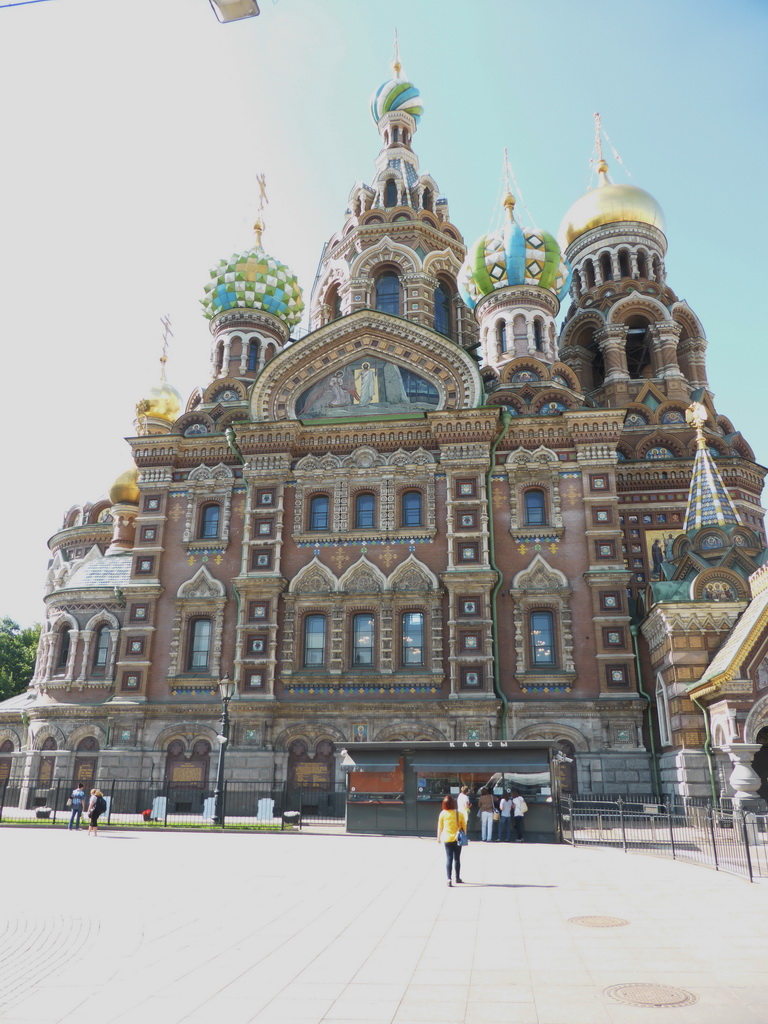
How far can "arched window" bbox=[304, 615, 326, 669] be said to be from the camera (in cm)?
2659

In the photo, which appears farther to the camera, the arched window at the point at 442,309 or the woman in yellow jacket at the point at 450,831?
the arched window at the point at 442,309

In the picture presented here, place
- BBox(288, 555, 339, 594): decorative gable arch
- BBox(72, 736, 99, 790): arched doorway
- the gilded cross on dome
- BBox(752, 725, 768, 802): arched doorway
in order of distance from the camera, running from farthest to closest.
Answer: BBox(72, 736, 99, 790): arched doorway < the gilded cross on dome < BBox(288, 555, 339, 594): decorative gable arch < BBox(752, 725, 768, 802): arched doorway

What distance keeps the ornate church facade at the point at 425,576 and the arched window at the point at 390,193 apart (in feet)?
26.5

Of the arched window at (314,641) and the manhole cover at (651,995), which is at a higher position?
the arched window at (314,641)

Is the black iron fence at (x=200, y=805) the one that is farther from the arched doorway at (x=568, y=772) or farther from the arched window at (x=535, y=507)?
the arched window at (x=535, y=507)

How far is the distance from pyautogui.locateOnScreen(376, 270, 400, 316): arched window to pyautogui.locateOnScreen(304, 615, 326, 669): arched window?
1541cm

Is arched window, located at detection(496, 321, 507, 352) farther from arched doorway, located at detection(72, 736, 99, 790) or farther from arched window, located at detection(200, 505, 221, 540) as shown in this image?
arched doorway, located at detection(72, 736, 99, 790)

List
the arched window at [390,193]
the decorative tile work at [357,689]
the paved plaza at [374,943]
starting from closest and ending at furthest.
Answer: the paved plaza at [374,943]
the decorative tile work at [357,689]
the arched window at [390,193]

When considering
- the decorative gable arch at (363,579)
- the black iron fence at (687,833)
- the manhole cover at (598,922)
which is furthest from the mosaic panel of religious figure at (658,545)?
the manhole cover at (598,922)

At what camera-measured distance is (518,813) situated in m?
18.3

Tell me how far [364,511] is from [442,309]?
47.6ft

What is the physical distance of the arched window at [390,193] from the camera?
4038cm

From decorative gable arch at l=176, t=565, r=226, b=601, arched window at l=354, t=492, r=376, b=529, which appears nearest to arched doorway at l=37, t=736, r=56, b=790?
decorative gable arch at l=176, t=565, r=226, b=601

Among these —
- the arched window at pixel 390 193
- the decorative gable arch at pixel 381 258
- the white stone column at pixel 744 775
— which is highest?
the arched window at pixel 390 193
